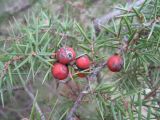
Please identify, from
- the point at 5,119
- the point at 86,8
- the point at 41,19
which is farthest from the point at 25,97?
the point at 41,19

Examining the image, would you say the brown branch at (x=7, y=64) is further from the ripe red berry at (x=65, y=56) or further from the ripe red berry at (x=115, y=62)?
the ripe red berry at (x=115, y=62)

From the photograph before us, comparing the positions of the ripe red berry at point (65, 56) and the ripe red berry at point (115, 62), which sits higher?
the ripe red berry at point (65, 56)

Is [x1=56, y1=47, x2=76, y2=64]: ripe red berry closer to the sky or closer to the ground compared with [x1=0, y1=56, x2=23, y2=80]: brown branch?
closer to the sky

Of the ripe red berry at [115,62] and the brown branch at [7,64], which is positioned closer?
the ripe red berry at [115,62]

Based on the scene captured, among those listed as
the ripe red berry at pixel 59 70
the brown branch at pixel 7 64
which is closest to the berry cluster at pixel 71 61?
the ripe red berry at pixel 59 70

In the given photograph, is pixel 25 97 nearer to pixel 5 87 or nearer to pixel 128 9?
pixel 5 87

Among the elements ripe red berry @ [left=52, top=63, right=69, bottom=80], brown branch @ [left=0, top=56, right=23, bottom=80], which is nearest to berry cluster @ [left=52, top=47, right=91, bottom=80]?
ripe red berry @ [left=52, top=63, right=69, bottom=80]

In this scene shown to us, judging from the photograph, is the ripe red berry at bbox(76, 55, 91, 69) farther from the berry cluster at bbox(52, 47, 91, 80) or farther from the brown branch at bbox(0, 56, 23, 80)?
the brown branch at bbox(0, 56, 23, 80)
